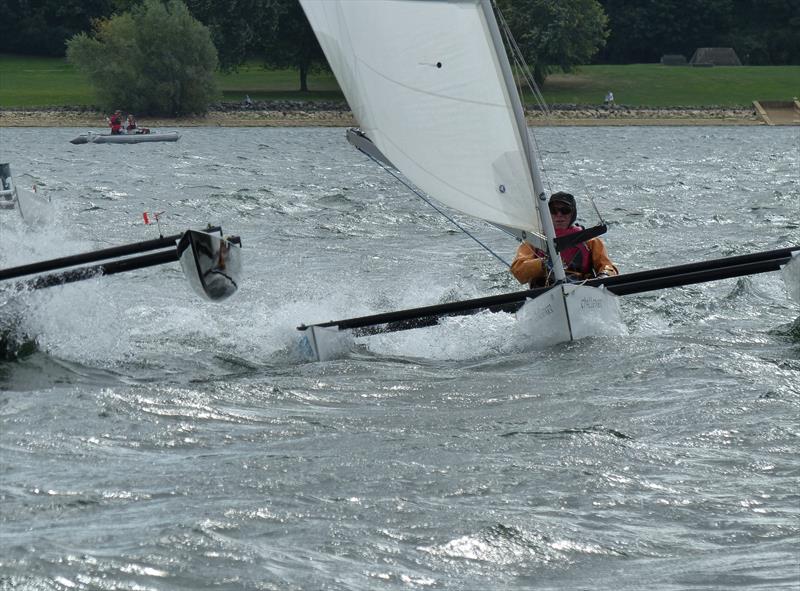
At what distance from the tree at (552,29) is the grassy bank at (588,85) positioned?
213cm

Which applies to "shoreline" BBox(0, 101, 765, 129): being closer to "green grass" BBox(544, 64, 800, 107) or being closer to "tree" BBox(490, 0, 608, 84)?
"green grass" BBox(544, 64, 800, 107)

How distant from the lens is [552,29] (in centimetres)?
8025

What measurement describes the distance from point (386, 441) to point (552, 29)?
73.6 m

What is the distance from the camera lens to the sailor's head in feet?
42.4

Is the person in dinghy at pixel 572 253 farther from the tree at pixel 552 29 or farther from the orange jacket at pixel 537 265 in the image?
the tree at pixel 552 29

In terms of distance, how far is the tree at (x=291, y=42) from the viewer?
7781 centimetres

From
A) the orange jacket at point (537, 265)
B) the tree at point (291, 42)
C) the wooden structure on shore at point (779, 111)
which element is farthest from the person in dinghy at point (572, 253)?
the wooden structure on shore at point (779, 111)

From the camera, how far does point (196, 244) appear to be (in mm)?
10992

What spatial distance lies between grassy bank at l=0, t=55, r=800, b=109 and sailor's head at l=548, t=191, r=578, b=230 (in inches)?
2562

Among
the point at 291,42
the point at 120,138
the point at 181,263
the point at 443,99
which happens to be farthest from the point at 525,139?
the point at 291,42

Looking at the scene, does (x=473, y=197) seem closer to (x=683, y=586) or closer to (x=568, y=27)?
(x=683, y=586)

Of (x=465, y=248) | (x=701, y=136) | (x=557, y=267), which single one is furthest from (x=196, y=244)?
(x=701, y=136)

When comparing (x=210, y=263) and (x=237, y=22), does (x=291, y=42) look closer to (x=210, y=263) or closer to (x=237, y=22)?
(x=237, y=22)

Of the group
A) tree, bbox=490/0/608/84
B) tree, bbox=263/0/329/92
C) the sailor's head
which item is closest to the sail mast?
the sailor's head
